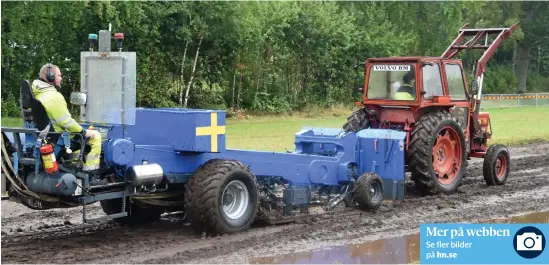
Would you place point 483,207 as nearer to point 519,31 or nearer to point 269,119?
point 269,119

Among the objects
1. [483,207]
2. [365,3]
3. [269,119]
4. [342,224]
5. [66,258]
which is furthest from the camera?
[365,3]

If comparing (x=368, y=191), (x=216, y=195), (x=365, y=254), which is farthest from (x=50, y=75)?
(x=368, y=191)

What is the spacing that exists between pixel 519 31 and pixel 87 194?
44.3 meters

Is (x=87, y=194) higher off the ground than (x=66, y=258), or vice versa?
(x=87, y=194)

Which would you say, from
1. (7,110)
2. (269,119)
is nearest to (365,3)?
(269,119)

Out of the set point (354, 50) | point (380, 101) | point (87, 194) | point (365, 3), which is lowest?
point (87, 194)

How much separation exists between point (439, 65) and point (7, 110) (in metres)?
15.7

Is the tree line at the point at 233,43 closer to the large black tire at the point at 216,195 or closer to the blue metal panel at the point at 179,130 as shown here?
the blue metal panel at the point at 179,130

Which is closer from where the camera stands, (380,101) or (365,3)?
(380,101)

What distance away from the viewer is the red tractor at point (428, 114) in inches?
494

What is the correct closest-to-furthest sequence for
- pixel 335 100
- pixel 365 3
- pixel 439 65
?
pixel 439 65 → pixel 335 100 → pixel 365 3

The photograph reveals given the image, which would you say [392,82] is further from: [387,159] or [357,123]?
[387,159]

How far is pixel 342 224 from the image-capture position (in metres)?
10.5

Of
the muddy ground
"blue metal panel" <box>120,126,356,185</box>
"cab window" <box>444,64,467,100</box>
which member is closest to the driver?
"blue metal panel" <box>120,126,356,185</box>
